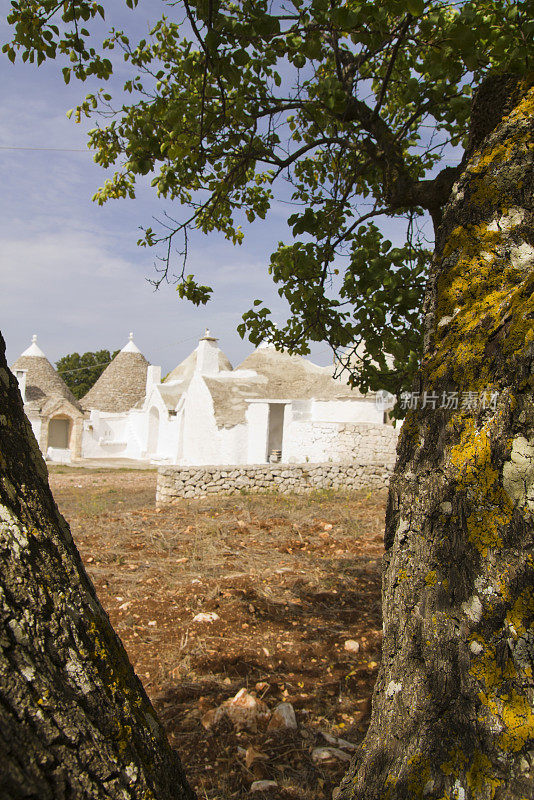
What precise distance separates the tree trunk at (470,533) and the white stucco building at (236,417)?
55.2ft

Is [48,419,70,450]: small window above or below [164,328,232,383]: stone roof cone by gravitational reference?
below

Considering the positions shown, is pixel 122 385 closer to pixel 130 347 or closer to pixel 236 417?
pixel 130 347

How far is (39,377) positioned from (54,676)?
30738mm

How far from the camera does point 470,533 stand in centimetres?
144

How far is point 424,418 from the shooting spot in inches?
71.3

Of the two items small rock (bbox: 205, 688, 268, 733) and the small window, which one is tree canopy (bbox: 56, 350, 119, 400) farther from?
small rock (bbox: 205, 688, 268, 733)

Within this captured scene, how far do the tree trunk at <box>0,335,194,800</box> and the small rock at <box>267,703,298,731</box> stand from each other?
214 centimetres

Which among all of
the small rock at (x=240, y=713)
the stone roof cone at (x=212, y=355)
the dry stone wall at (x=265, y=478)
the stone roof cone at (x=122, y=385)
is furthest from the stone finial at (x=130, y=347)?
the small rock at (x=240, y=713)

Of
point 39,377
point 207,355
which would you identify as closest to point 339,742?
point 207,355

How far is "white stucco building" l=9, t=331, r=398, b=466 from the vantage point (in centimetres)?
1927

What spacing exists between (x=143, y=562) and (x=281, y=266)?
4327mm

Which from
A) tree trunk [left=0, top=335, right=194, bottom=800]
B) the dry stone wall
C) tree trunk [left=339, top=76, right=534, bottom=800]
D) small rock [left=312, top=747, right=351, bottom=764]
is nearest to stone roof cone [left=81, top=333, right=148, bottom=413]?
the dry stone wall

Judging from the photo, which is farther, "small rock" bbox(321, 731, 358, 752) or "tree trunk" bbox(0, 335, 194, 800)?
"small rock" bbox(321, 731, 358, 752)

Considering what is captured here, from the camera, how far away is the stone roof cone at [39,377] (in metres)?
28.4
